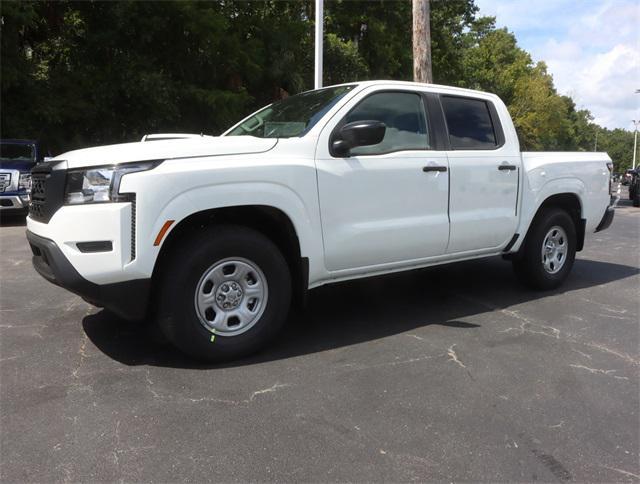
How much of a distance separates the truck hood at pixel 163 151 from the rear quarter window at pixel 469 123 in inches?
69.4

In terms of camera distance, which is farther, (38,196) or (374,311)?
(374,311)

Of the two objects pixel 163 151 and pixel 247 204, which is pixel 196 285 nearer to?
pixel 247 204

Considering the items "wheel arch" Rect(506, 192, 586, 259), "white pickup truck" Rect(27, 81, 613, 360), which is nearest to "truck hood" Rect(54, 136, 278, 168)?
"white pickup truck" Rect(27, 81, 613, 360)

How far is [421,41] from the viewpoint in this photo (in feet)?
43.2

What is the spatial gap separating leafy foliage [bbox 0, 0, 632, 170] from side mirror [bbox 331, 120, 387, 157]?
42.1 feet

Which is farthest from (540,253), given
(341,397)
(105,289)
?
(105,289)

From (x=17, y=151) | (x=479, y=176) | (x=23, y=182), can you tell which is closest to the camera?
(x=479, y=176)

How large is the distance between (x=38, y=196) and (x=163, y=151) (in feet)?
3.44

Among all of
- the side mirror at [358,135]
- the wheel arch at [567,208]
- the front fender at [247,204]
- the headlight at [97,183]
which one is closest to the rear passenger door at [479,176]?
the wheel arch at [567,208]

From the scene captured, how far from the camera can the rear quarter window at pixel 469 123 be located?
15.6ft

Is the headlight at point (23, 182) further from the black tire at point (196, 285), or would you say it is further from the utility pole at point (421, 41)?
the black tire at point (196, 285)

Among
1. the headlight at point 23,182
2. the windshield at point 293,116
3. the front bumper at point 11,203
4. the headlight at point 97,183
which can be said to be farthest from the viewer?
the headlight at point 23,182

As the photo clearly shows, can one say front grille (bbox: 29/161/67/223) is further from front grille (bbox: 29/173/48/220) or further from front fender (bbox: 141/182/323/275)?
front fender (bbox: 141/182/323/275)

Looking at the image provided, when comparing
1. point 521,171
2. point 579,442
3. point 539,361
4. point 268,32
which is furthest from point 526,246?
point 268,32
